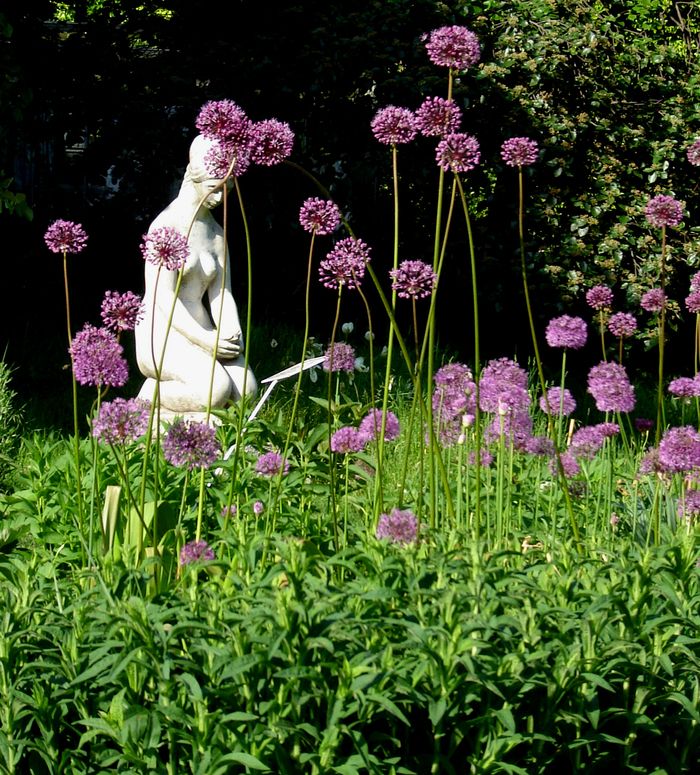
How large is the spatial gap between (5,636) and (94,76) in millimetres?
8094

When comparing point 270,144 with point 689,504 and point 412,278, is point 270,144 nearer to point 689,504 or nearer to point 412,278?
point 412,278

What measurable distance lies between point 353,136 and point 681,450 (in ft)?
20.2

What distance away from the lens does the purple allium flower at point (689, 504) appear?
356 centimetres

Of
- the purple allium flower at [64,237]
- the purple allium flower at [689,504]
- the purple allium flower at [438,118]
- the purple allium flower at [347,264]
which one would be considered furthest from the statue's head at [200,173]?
the purple allium flower at [689,504]

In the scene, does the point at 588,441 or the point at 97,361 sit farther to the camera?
the point at 588,441

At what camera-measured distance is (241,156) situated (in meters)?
3.13

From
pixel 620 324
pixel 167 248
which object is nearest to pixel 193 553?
pixel 167 248

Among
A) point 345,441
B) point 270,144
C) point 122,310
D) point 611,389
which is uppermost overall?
point 270,144

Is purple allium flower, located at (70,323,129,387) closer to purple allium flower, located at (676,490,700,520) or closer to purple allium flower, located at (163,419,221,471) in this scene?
purple allium flower, located at (163,419,221,471)

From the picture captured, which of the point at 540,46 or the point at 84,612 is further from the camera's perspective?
the point at 540,46

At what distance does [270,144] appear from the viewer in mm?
3207

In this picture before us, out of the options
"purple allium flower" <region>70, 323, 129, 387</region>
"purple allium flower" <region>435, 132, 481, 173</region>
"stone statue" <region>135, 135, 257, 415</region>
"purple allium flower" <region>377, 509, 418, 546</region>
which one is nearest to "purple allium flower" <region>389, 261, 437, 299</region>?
"purple allium flower" <region>435, 132, 481, 173</region>

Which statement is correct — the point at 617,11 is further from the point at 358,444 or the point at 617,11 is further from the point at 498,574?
the point at 498,574

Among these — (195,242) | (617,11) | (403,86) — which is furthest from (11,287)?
(617,11)
